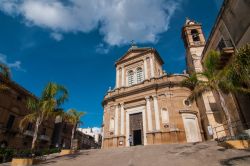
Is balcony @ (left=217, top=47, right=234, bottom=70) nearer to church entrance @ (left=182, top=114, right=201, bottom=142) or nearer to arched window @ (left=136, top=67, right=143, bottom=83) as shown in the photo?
church entrance @ (left=182, top=114, right=201, bottom=142)

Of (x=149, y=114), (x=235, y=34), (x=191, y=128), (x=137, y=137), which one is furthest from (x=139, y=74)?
(x=235, y=34)

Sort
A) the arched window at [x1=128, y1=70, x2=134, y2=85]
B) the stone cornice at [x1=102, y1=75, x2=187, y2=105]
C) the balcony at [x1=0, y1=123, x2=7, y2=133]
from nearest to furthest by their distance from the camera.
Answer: the stone cornice at [x1=102, y1=75, x2=187, y2=105]
the balcony at [x1=0, y1=123, x2=7, y2=133]
the arched window at [x1=128, y1=70, x2=134, y2=85]

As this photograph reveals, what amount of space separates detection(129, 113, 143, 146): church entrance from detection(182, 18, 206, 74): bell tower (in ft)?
31.9

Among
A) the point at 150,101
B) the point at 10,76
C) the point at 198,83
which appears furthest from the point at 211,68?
the point at 10,76

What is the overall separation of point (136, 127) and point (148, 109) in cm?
296

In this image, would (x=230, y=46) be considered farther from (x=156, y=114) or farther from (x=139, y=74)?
(x=139, y=74)

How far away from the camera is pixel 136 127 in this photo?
22.8 meters

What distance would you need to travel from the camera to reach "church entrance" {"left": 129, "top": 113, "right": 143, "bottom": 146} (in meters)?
22.6

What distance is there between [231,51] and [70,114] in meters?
20.2

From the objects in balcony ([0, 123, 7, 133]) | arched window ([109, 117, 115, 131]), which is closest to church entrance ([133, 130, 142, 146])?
arched window ([109, 117, 115, 131])

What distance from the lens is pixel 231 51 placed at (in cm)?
1397

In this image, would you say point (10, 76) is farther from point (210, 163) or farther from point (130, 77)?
point (130, 77)

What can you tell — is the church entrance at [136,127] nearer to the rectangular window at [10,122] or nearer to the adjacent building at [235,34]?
the adjacent building at [235,34]

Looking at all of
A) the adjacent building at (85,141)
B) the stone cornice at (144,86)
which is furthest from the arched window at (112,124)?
the adjacent building at (85,141)
